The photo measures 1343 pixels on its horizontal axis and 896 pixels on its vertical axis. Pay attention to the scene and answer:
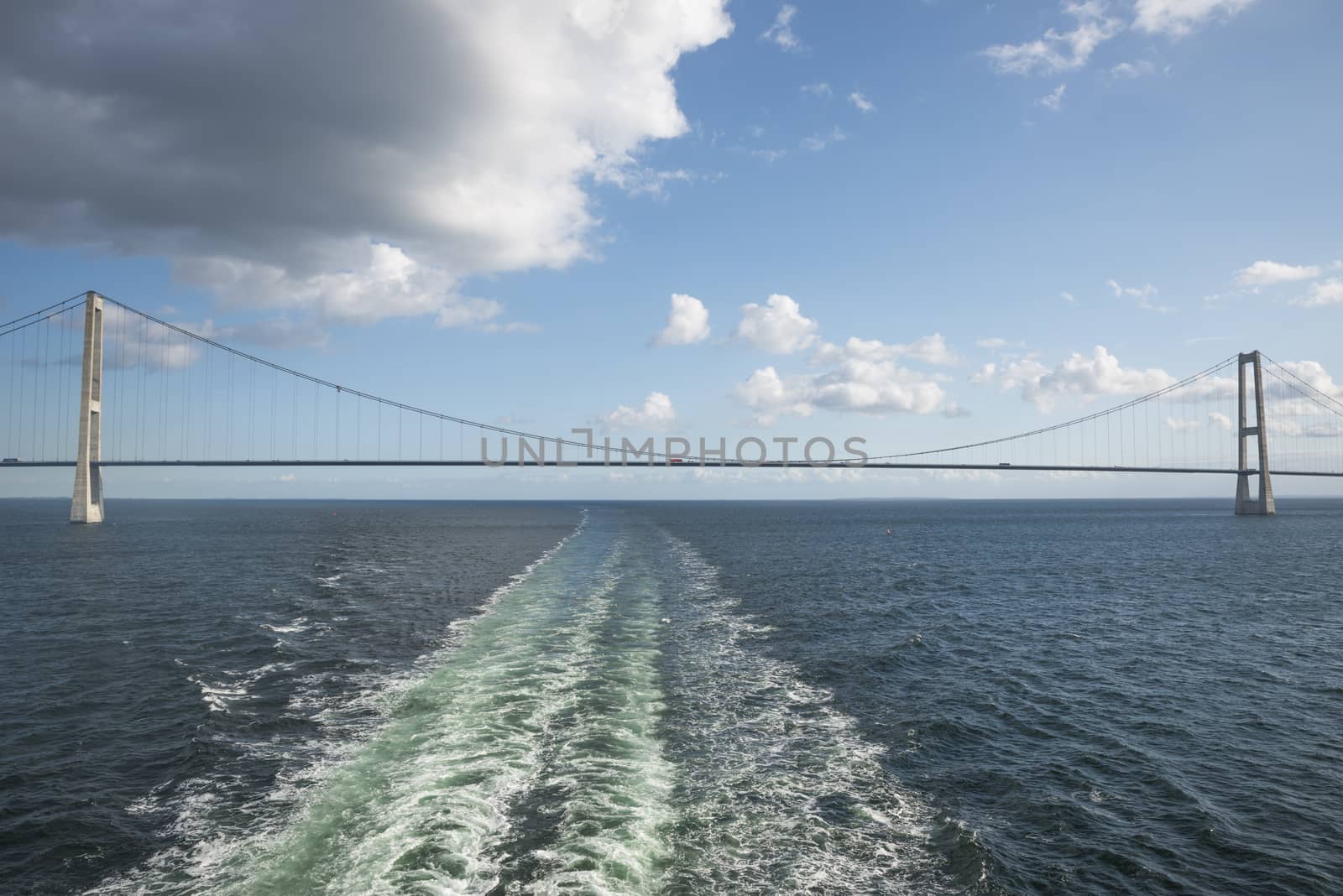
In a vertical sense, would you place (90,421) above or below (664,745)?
above

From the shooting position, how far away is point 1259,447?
356ft

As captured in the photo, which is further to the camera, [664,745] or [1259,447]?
[1259,447]

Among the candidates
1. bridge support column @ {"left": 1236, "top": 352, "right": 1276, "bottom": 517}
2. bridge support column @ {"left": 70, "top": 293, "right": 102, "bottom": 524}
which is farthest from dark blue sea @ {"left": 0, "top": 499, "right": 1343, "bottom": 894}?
bridge support column @ {"left": 1236, "top": 352, "right": 1276, "bottom": 517}

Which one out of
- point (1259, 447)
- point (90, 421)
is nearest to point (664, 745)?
point (90, 421)

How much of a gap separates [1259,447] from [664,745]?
13275cm

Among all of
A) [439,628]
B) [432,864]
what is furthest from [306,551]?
[432,864]

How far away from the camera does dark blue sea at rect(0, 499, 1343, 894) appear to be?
898cm

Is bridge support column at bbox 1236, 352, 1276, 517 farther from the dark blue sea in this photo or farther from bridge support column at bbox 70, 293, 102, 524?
bridge support column at bbox 70, 293, 102, 524

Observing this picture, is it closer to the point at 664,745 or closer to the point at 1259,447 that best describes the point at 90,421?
the point at 664,745

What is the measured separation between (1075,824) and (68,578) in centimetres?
4658

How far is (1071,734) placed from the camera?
14.2 metres

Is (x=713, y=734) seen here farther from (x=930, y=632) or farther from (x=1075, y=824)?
(x=930, y=632)

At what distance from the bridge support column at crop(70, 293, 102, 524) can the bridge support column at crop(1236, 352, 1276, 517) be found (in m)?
161

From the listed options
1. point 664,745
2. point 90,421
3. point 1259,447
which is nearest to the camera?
point 664,745
